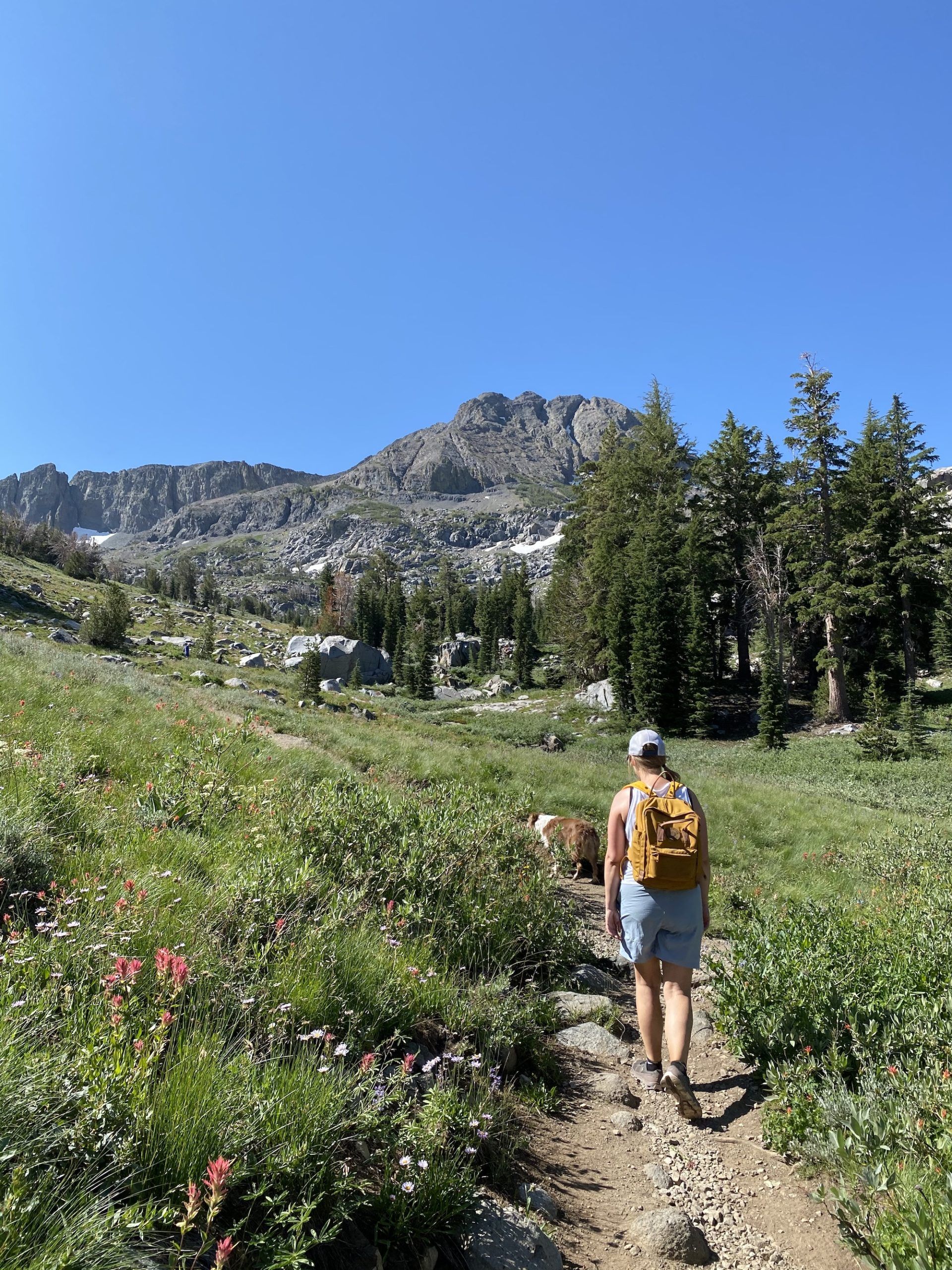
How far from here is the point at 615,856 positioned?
4508 millimetres

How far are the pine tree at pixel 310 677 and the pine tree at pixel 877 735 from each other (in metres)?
23.4

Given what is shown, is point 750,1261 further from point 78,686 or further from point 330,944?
point 78,686

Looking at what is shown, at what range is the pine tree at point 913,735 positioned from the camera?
82.1ft

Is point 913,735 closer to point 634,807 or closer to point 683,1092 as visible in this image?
point 634,807

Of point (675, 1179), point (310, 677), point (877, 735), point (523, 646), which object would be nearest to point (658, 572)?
point (877, 735)

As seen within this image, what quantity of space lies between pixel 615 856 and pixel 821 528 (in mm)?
36313

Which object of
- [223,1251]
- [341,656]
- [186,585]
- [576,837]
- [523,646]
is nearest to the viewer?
[223,1251]

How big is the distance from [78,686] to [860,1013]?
10607 mm

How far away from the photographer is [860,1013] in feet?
12.8

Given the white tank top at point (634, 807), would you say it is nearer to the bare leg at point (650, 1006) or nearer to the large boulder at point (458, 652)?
the bare leg at point (650, 1006)

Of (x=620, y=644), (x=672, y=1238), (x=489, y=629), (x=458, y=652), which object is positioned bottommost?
(x=672, y=1238)

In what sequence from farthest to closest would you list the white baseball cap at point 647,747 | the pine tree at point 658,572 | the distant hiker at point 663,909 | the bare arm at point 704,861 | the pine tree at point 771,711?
the pine tree at point 658,572
the pine tree at point 771,711
the white baseball cap at point 647,747
the bare arm at point 704,861
the distant hiker at point 663,909

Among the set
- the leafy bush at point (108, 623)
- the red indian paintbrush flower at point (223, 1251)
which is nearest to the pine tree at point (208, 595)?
the leafy bush at point (108, 623)

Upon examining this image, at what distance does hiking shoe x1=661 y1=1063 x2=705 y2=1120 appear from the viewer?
390 cm
